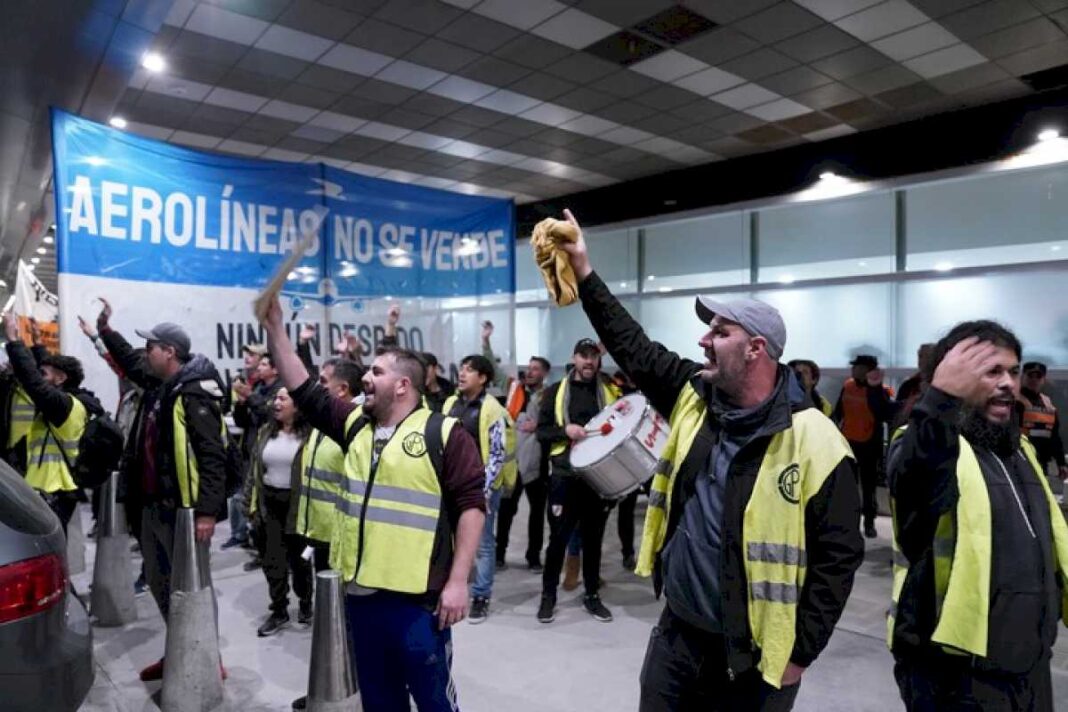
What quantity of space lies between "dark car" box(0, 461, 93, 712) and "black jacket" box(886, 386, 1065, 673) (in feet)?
7.77

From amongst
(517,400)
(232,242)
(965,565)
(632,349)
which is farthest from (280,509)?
(965,565)

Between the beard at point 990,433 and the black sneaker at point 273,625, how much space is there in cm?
374

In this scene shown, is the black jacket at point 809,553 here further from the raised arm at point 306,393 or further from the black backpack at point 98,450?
the black backpack at point 98,450

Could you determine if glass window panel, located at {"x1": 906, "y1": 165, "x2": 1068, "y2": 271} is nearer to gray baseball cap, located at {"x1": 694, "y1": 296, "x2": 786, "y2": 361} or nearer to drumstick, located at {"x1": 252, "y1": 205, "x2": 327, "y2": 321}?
gray baseball cap, located at {"x1": 694, "y1": 296, "x2": 786, "y2": 361}

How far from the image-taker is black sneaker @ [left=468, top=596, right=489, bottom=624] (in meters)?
4.55

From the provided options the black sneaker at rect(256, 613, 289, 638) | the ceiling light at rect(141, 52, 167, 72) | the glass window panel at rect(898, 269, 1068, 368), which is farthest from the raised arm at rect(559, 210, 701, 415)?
the glass window panel at rect(898, 269, 1068, 368)

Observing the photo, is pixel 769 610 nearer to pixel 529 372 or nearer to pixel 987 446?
pixel 987 446

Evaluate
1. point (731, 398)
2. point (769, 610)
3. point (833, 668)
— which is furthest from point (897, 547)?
point (833, 668)

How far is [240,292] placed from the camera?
448 cm

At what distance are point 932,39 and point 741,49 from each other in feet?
5.24

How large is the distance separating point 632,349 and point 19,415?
4.54 meters

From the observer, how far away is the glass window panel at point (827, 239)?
9570mm

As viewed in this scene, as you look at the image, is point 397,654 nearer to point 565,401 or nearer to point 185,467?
point 185,467

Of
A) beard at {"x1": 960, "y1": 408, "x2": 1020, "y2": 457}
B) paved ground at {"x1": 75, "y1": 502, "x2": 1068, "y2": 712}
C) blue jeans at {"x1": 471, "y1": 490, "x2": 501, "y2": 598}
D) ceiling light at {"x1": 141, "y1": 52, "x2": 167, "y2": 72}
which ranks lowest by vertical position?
paved ground at {"x1": 75, "y1": 502, "x2": 1068, "y2": 712}
